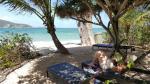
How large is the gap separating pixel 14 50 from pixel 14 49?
90 millimetres

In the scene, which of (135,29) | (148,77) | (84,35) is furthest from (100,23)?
(84,35)

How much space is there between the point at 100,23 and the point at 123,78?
2.02 meters

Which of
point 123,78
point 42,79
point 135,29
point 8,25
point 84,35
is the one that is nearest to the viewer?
point 123,78

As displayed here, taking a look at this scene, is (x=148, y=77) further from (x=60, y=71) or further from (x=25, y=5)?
(x=25, y=5)

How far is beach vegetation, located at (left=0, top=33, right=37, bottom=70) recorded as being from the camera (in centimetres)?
1292

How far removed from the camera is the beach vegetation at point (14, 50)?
12922 mm

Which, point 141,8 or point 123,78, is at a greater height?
point 141,8

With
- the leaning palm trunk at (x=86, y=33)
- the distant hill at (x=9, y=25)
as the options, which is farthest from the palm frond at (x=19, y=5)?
the distant hill at (x=9, y=25)

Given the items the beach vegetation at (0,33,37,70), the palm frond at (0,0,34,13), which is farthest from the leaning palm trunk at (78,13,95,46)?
the palm frond at (0,0,34,13)

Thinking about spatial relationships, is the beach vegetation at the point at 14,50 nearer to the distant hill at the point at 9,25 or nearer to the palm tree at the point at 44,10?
the palm tree at the point at 44,10

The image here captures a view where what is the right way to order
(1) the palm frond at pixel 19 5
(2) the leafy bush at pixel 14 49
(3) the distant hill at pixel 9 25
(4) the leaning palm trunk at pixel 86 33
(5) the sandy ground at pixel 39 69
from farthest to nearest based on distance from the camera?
(3) the distant hill at pixel 9 25 < (4) the leaning palm trunk at pixel 86 33 < (2) the leafy bush at pixel 14 49 < (1) the palm frond at pixel 19 5 < (5) the sandy ground at pixel 39 69

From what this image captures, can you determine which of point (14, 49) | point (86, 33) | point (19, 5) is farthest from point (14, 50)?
point (86, 33)

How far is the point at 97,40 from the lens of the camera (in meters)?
20.7

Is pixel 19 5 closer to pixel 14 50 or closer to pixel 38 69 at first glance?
pixel 14 50
